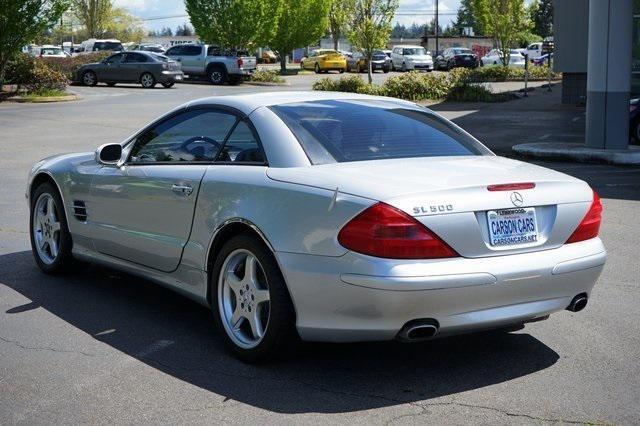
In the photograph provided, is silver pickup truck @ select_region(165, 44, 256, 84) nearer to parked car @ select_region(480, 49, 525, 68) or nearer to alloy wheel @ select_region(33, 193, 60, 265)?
parked car @ select_region(480, 49, 525, 68)

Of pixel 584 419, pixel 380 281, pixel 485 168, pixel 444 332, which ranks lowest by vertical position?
pixel 584 419

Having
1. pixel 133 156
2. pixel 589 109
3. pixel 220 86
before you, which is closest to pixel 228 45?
pixel 220 86

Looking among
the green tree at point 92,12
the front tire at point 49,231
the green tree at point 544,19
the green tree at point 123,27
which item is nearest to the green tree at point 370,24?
the front tire at point 49,231

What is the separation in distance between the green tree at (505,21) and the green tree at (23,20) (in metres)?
26.3

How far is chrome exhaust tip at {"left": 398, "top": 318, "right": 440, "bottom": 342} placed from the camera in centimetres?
477

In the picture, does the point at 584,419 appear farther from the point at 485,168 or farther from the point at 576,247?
the point at 485,168

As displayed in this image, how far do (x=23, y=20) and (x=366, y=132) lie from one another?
28.1 m

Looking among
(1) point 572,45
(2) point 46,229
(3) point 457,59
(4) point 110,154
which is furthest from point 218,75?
(4) point 110,154

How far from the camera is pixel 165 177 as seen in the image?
6199 mm

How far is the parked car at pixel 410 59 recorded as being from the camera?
2424 inches

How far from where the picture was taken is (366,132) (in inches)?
226

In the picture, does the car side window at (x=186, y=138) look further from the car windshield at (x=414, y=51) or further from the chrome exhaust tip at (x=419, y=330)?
the car windshield at (x=414, y=51)

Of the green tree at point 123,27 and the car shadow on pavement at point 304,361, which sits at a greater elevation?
the green tree at point 123,27

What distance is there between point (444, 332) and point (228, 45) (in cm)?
4552
